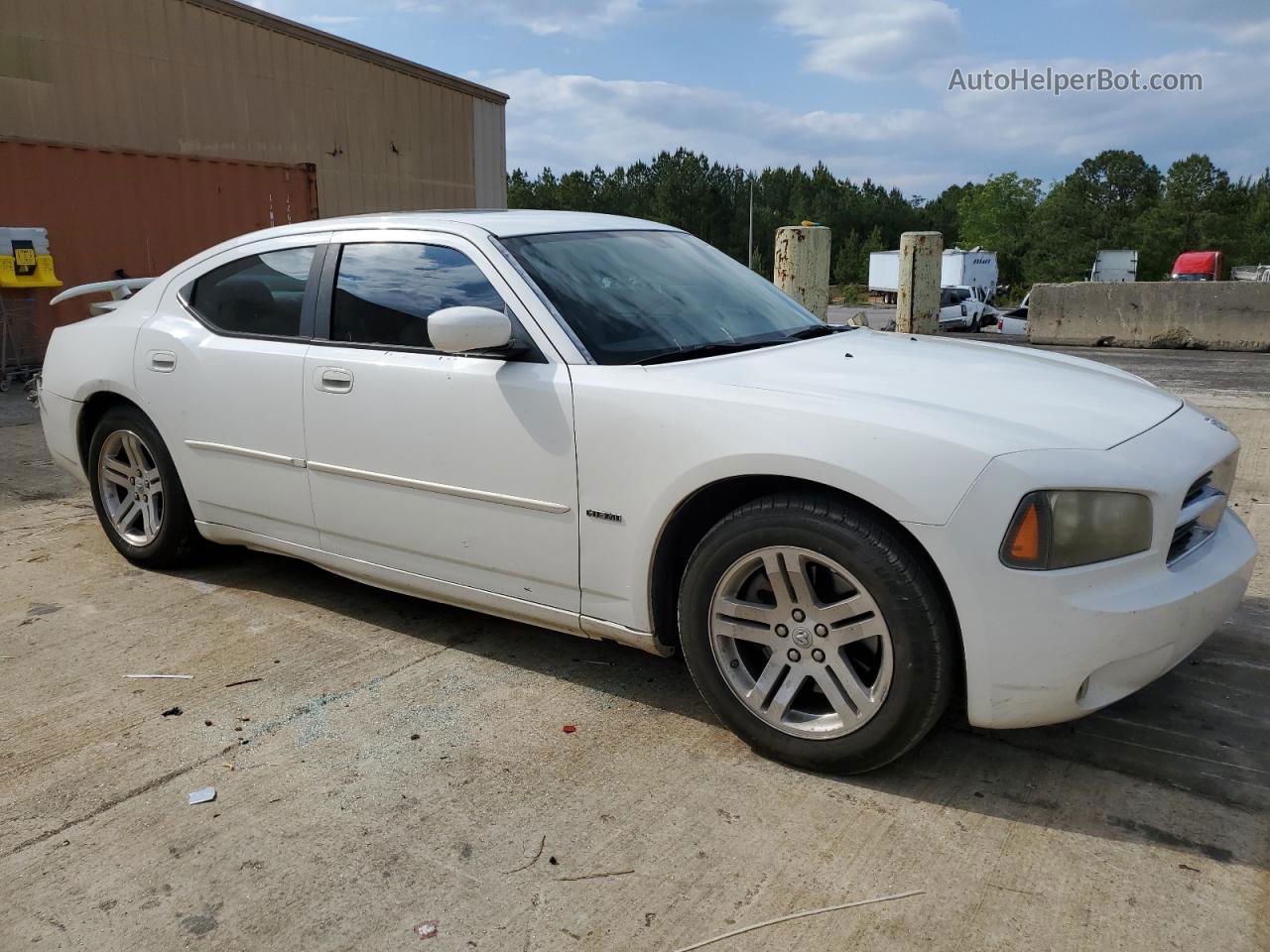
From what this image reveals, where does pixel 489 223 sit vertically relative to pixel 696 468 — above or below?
above

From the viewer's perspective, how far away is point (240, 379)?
395 cm

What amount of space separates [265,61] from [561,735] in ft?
43.3

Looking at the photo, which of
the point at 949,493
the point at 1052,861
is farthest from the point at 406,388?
the point at 1052,861

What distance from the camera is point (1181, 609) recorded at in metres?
2.62

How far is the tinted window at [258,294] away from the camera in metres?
3.92

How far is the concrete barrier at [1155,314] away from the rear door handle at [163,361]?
12031mm

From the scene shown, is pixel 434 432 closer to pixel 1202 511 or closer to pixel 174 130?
pixel 1202 511

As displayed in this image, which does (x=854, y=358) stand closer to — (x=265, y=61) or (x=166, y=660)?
(x=166, y=660)

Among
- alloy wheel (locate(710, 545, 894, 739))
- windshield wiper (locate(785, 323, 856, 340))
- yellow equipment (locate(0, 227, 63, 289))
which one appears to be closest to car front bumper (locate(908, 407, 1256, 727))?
alloy wheel (locate(710, 545, 894, 739))

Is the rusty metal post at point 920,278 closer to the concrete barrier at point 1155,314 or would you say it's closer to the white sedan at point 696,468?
the concrete barrier at point 1155,314

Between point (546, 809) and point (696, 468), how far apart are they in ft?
3.31

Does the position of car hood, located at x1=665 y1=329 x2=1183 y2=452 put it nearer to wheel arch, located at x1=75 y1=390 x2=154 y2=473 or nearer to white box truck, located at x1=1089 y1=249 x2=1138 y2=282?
wheel arch, located at x1=75 y1=390 x2=154 y2=473

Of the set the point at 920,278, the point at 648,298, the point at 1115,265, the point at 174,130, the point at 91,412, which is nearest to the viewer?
the point at 648,298

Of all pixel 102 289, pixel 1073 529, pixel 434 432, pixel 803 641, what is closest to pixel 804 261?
pixel 102 289
